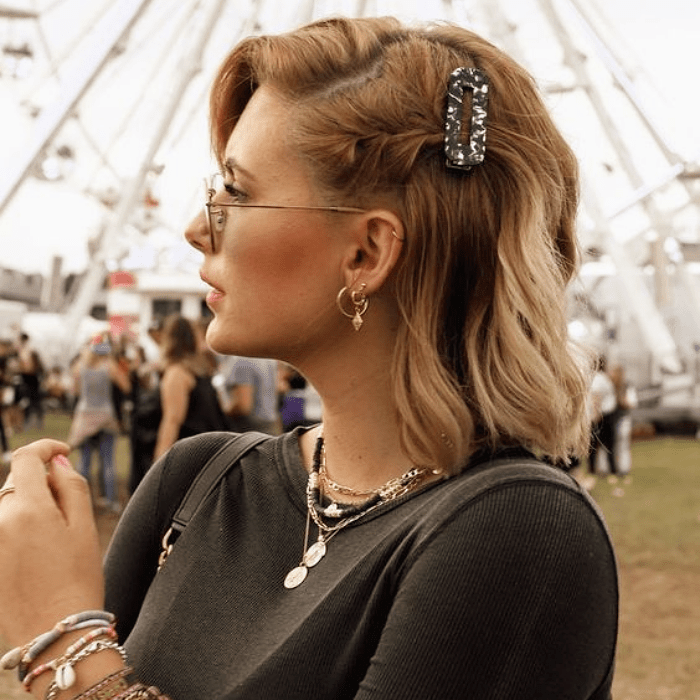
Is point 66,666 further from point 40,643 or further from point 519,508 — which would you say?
point 519,508

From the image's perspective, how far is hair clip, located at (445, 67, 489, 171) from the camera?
1235 millimetres

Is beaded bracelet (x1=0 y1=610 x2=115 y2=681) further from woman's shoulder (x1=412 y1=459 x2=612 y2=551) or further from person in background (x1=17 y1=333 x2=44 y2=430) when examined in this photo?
person in background (x1=17 y1=333 x2=44 y2=430)

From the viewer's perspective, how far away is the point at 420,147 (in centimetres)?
125

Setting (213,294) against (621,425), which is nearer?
(213,294)

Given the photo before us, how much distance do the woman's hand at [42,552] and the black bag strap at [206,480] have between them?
0.50ft

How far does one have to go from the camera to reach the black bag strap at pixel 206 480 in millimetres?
1414

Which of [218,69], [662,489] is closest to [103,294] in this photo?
[662,489]

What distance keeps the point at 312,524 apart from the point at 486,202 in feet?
1.32

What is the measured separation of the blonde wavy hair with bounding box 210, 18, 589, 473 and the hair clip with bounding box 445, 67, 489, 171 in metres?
0.01

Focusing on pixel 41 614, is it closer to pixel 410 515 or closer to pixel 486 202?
pixel 410 515

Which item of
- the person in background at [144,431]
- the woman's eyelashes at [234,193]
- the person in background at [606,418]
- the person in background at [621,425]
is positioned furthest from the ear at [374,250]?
the person in background at [621,425]

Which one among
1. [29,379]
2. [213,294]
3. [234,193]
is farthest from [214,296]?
[29,379]

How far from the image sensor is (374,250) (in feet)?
4.29

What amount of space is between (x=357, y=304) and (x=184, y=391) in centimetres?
526
